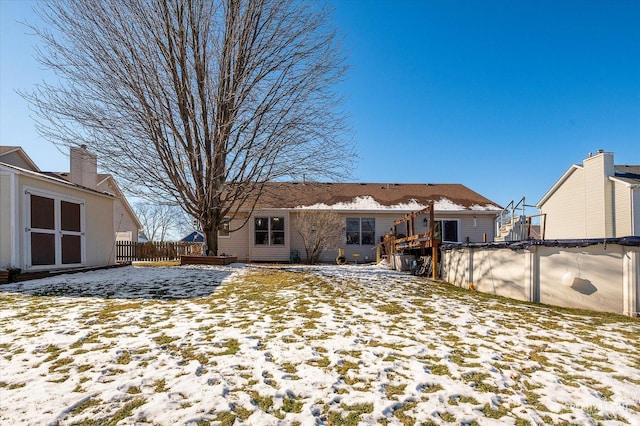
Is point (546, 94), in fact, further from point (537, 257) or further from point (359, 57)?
point (537, 257)

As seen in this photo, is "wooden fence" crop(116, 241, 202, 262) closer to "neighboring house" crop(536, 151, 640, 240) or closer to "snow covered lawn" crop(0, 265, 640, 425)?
"snow covered lawn" crop(0, 265, 640, 425)

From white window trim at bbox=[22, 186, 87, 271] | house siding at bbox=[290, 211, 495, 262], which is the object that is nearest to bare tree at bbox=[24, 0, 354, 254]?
white window trim at bbox=[22, 186, 87, 271]

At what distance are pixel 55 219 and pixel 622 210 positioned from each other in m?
21.8

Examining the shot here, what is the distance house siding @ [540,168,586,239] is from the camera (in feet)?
55.4

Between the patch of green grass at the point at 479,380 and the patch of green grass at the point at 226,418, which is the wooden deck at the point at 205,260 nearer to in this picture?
the patch of green grass at the point at 226,418

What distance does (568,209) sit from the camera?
17953 millimetres

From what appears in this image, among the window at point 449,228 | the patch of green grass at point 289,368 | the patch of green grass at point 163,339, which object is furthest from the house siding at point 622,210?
the patch of green grass at point 163,339

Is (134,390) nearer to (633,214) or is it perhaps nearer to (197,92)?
(197,92)

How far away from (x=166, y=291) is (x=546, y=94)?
16.0m

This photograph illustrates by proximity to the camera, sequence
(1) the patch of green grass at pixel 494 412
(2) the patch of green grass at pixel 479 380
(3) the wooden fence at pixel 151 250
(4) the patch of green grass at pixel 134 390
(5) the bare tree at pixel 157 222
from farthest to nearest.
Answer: (5) the bare tree at pixel 157 222 < (3) the wooden fence at pixel 151 250 < (2) the patch of green grass at pixel 479 380 < (4) the patch of green grass at pixel 134 390 < (1) the patch of green grass at pixel 494 412

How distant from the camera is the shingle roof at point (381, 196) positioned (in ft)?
57.2

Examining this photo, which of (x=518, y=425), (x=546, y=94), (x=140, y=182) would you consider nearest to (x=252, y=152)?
(x=140, y=182)

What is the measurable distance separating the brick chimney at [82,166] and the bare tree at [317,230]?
29.0ft

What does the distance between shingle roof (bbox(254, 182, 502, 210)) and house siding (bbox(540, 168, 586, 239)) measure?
4132mm
